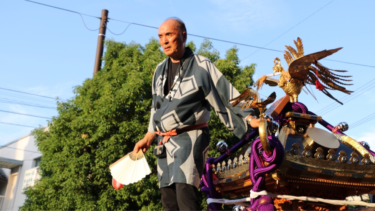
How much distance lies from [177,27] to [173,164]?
89 centimetres

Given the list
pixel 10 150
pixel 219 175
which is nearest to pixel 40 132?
pixel 219 175

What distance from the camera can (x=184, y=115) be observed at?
247 centimetres

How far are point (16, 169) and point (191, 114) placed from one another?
22590 mm

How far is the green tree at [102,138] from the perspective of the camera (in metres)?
9.38

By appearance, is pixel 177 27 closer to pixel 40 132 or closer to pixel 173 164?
pixel 173 164

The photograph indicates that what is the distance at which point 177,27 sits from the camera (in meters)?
2.59

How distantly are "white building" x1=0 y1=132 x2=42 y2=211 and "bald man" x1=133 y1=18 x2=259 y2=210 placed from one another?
1910 cm

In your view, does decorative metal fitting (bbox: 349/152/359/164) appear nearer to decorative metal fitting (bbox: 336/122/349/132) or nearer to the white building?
decorative metal fitting (bbox: 336/122/349/132)

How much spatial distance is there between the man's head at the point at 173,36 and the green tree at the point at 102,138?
6679mm

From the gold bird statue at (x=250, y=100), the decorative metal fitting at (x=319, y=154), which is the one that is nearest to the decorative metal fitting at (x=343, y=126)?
the decorative metal fitting at (x=319, y=154)

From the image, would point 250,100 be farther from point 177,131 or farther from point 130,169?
point 130,169

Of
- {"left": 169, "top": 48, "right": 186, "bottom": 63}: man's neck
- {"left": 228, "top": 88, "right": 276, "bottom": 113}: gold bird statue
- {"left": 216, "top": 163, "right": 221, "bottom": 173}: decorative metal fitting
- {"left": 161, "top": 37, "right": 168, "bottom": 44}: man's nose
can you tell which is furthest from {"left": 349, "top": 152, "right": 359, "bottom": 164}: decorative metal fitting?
{"left": 161, "top": 37, "right": 168, "bottom": 44}: man's nose

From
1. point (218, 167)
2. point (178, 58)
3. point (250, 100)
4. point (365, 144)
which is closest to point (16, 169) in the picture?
point (218, 167)

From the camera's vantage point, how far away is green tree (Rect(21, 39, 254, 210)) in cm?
938
